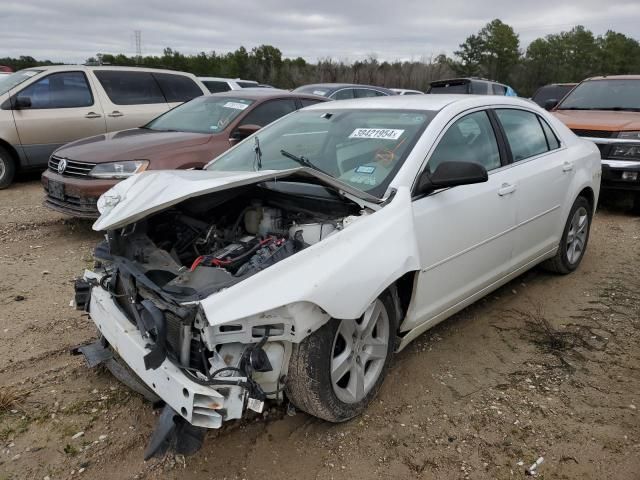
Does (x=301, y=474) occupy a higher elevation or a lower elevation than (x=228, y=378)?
lower

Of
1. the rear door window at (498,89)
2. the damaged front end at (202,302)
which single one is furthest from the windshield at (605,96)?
the damaged front end at (202,302)

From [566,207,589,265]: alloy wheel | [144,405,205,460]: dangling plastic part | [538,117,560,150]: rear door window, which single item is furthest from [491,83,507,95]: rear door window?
[144,405,205,460]: dangling plastic part

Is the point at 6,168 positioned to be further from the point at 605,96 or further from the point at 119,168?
the point at 605,96

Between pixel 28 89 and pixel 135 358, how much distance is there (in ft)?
24.4

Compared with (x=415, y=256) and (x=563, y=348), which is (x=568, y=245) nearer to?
(x=563, y=348)

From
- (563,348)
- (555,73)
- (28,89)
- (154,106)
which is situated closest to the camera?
(563,348)

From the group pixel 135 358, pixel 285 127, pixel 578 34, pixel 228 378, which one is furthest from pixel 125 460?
pixel 578 34

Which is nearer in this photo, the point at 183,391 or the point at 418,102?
the point at 183,391

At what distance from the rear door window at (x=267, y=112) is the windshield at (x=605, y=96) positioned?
15.6 feet

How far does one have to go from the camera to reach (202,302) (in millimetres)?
2213

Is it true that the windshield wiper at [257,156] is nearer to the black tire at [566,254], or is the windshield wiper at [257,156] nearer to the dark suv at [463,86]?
the black tire at [566,254]

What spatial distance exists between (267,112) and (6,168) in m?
4.57

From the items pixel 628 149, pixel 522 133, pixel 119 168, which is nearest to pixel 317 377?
pixel 522 133

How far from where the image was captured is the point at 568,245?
16.0ft
